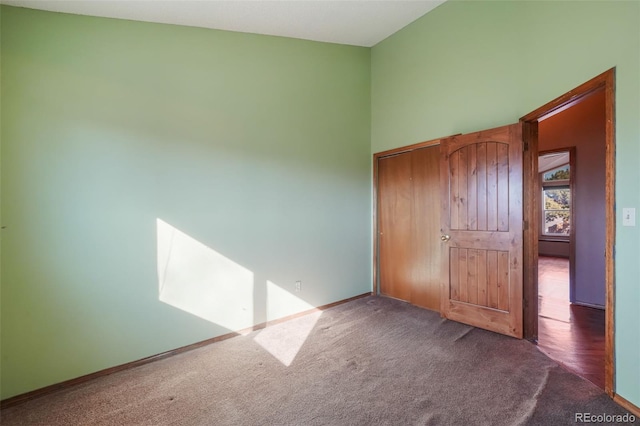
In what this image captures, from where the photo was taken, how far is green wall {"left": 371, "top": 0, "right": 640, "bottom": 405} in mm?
1836

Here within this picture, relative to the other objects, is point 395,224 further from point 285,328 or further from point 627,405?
point 627,405

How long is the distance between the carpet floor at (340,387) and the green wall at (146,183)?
1.09 feet

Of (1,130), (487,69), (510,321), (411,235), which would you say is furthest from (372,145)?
(1,130)

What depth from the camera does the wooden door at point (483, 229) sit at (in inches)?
112

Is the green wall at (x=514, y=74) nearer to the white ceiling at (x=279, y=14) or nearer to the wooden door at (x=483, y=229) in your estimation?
the wooden door at (x=483, y=229)

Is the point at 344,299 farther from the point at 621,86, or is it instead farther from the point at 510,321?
the point at 621,86

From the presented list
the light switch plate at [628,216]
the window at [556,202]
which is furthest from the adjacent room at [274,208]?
the window at [556,202]

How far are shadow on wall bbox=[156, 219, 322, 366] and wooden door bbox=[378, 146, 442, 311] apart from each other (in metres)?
1.40

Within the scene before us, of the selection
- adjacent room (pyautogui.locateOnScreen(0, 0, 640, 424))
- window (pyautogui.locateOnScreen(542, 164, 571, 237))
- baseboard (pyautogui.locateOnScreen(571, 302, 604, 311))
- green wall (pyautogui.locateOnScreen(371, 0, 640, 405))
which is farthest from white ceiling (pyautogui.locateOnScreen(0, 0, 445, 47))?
window (pyautogui.locateOnScreen(542, 164, 571, 237))

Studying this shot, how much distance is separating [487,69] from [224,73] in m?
2.62

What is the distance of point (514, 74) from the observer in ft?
9.30

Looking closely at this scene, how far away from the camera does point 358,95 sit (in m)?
4.16

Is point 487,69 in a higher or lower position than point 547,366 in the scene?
higher

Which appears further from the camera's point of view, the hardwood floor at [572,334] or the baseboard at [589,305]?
the baseboard at [589,305]
